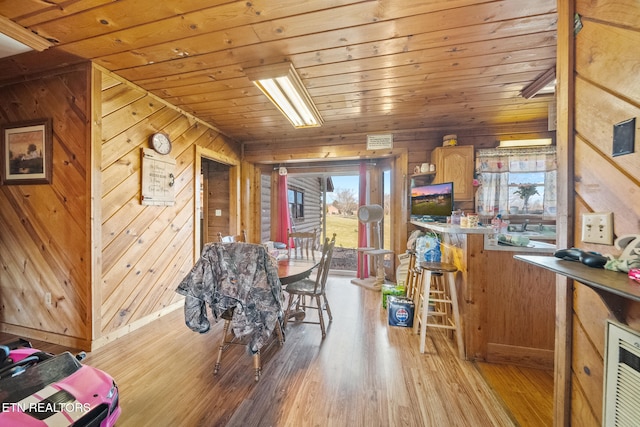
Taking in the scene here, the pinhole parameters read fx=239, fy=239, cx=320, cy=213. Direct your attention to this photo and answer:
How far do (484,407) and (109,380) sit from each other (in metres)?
2.18

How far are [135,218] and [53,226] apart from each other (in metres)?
0.61

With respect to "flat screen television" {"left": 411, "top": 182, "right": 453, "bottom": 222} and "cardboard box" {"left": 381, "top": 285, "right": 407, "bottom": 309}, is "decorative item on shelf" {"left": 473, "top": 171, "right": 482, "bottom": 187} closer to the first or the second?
"flat screen television" {"left": 411, "top": 182, "right": 453, "bottom": 222}

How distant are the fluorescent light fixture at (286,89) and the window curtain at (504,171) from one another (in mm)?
2498

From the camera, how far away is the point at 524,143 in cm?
339

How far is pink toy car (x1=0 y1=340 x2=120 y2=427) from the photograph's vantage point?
0.89 meters

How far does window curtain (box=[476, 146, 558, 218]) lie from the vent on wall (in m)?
3.06

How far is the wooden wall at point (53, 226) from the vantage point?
2.13 metres

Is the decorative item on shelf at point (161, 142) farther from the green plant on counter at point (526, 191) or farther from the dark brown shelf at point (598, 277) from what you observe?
the green plant on counter at point (526, 191)

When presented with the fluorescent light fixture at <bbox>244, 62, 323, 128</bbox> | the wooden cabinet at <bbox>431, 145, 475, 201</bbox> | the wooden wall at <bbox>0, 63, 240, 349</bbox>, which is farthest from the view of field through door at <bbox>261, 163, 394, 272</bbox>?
the wooden wall at <bbox>0, 63, 240, 349</bbox>

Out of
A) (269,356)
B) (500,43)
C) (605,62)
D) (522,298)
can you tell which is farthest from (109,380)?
(500,43)

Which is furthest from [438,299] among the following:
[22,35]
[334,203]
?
[334,203]

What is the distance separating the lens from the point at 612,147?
2.77 ft

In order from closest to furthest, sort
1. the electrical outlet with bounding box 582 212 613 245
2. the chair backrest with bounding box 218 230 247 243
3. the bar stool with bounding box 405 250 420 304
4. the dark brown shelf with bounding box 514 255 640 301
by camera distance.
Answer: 1. the dark brown shelf with bounding box 514 255 640 301
2. the electrical outlet with bounding box 582 212 613 245
3. the chair backrest with bounding box 218 230 247 243
4. the bar stool with bounding box 405 250 420 304

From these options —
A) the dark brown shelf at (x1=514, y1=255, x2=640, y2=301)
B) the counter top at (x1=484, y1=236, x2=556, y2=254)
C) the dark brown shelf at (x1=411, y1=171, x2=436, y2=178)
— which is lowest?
the counter top at (x1=484, y1=236, x2=556, y2=254)
